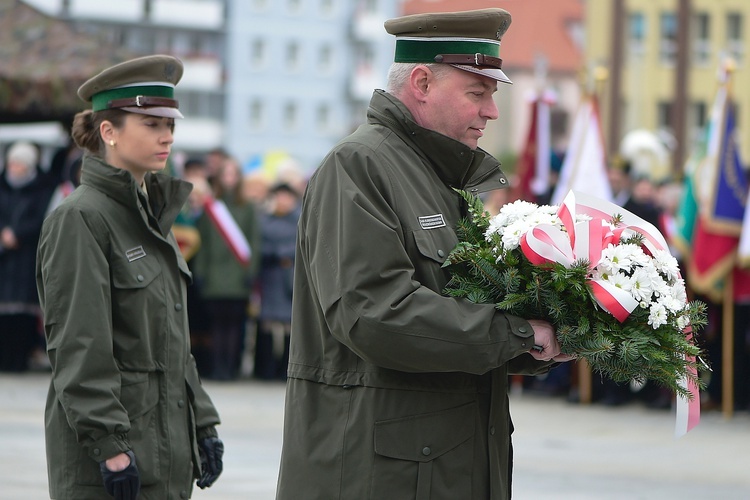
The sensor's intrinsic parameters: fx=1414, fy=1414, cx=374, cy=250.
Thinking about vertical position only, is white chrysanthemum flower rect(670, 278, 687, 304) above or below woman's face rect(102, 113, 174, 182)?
below

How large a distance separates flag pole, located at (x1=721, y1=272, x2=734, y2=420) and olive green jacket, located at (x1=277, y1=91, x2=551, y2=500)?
9.28 metres

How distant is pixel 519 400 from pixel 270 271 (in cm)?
299

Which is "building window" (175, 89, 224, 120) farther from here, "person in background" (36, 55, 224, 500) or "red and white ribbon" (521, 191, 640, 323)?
"red and white ribbon" (521, 191, 640, 323)

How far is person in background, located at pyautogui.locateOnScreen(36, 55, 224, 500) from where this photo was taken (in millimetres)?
4582

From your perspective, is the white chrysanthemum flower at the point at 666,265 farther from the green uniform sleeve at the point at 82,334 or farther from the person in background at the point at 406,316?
the green uniform sleeve at the point at 82,334

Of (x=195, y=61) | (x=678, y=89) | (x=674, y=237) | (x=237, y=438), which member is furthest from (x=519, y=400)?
(x=195, y=61)

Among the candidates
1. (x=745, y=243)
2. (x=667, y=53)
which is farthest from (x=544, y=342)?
(x=667, y=53)

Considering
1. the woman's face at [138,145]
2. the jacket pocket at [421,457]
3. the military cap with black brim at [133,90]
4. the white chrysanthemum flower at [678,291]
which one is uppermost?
the military cap with black brim at [133,90]

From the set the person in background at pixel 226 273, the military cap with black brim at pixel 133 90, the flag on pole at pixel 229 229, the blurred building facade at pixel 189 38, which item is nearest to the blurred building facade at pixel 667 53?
the blurred building facade at pixel 189 38

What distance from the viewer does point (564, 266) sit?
3875 millimetres

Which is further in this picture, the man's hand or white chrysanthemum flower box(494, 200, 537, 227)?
white chrysanthemum flower box(494, 200, 537, 227)

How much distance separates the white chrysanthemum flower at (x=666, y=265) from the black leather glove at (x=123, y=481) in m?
1.80

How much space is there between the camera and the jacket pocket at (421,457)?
385 cm

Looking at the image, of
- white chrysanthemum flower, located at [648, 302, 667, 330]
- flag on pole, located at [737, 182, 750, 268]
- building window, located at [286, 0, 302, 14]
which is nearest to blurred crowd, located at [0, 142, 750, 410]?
flag on pole, located at [737, 182, 750, 268]
